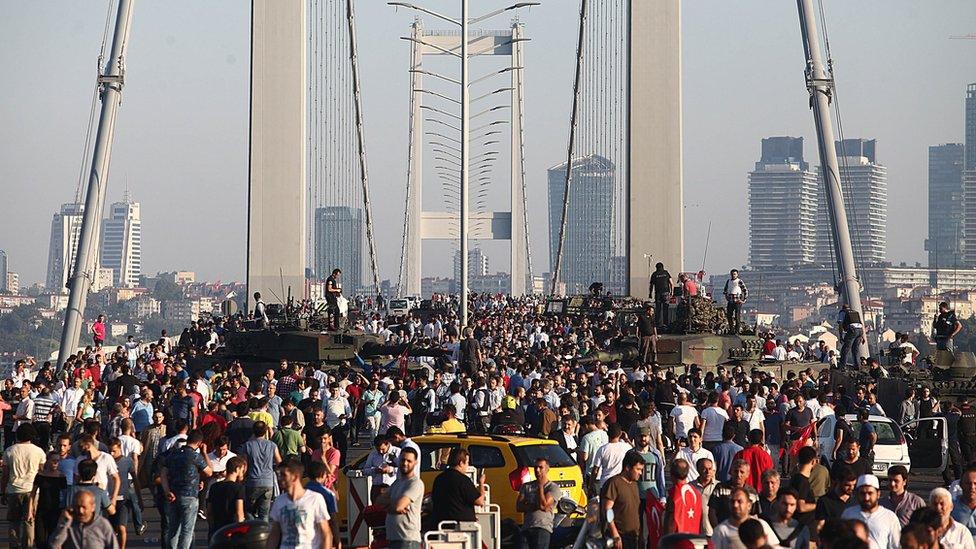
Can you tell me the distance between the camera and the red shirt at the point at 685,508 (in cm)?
1201

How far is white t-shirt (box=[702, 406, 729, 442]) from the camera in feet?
69.4

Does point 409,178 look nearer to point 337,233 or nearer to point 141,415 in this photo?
point 337,233

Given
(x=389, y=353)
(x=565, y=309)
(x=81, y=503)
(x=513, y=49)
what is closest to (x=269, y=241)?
(x=565, y=309)

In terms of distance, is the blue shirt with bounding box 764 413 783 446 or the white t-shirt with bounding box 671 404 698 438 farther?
the blue shirt with bounding box 764 413 783 446

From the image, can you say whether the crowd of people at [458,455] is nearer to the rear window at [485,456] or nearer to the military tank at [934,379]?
the rear window at [485,456]

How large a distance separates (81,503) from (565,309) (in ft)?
153

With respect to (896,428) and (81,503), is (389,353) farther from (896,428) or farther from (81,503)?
(81,503)

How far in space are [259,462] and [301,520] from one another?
4.76 m

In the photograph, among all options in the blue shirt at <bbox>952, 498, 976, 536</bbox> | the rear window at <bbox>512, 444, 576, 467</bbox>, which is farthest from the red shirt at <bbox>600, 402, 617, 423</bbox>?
the blue shirt at <bbox>952, 498, 976, 536</bbox>

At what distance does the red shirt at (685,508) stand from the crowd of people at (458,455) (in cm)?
1

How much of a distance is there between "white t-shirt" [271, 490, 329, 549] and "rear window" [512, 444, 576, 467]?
18.2 ft

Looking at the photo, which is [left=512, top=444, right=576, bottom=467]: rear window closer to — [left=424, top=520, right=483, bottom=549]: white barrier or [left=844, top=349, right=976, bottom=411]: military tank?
[left=424, top=520, right=483, bottom=549]: white barrier

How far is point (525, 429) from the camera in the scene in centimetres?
2434

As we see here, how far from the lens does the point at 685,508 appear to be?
39.5 feet
